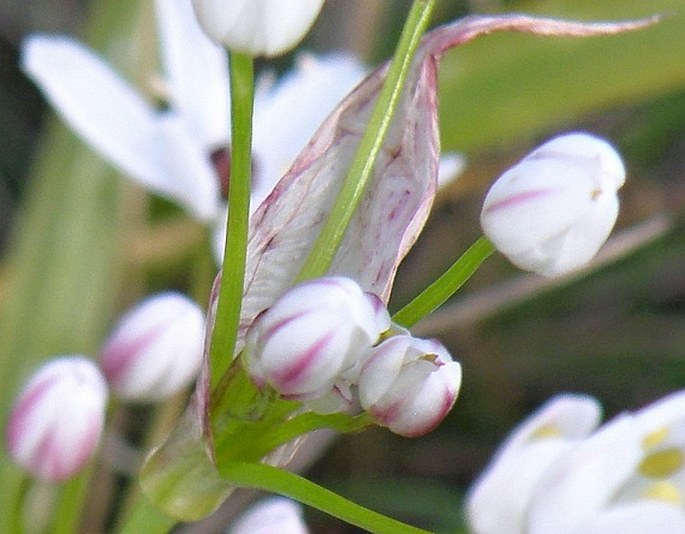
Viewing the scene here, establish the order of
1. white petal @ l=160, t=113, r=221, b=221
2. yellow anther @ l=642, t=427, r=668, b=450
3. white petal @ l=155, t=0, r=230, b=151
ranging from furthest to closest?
white petal @ l=155, t=0, r=230, b=151 → white petal @ l=160, t=113, r=221, b=221 → yellow anther @ l=642, t=427, r=668, b=450

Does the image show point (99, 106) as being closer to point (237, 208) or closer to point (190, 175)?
point (190, 175)

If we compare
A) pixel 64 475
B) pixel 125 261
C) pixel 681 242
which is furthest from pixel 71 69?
pixel 681 242

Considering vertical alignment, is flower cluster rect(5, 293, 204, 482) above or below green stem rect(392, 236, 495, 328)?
below

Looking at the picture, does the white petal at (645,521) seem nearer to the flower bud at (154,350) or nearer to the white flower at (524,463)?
the white flower at (524,463)

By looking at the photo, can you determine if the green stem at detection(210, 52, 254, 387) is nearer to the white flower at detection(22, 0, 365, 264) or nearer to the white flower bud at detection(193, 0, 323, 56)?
the white flower bud at detection(193, 0, 323, 56)

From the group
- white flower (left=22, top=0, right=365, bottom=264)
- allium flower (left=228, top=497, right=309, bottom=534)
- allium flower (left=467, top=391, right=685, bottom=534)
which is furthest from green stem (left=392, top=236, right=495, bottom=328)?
white flower (left=22, top=0, right=365, bottom=264)

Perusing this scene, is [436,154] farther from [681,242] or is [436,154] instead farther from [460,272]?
[681,242]
